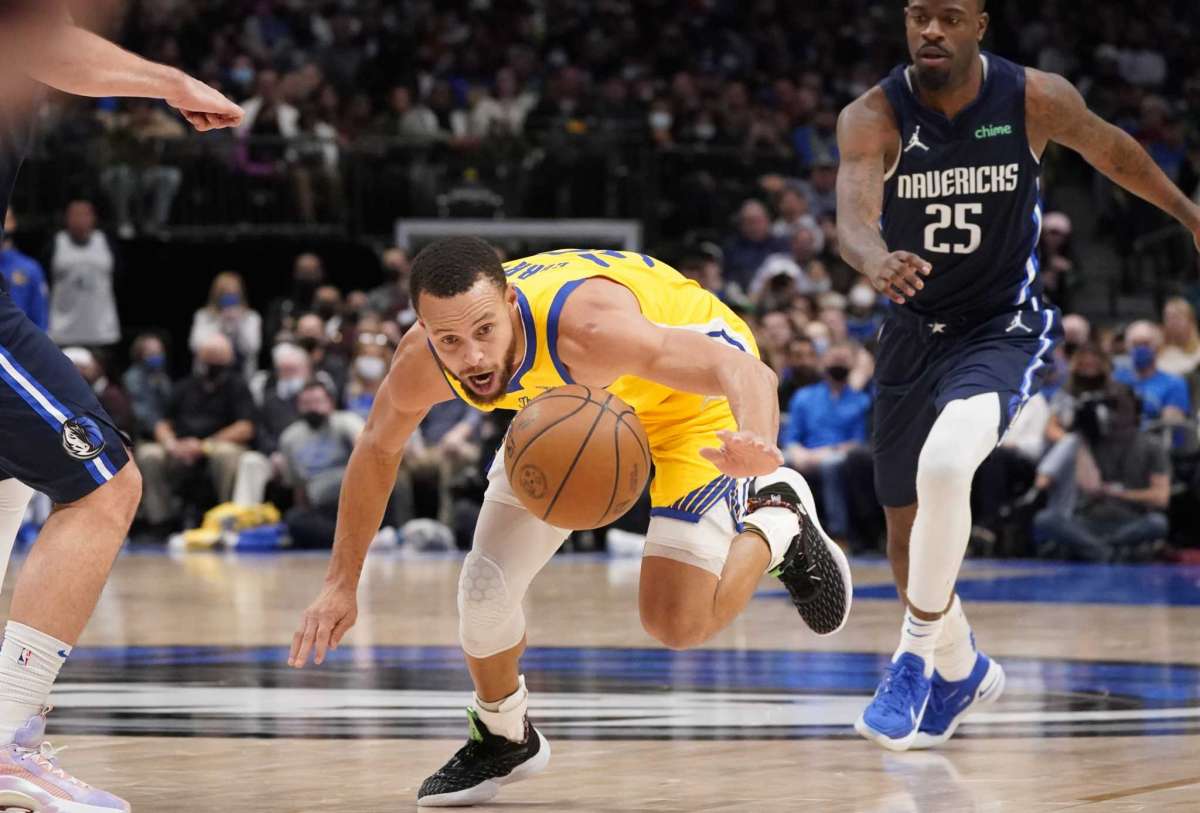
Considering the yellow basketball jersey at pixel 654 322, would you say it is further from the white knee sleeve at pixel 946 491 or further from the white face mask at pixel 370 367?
the white face mask at pixel 370 367

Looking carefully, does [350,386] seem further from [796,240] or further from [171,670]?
[171,670]

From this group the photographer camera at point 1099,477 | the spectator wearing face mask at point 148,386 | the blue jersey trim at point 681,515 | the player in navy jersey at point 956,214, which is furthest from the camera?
the spectator wearing face mask at point 148,386

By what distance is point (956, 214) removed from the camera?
6.16m

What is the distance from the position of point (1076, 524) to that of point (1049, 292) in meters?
2.88

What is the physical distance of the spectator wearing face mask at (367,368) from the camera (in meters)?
14.7

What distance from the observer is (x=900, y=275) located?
555 cm

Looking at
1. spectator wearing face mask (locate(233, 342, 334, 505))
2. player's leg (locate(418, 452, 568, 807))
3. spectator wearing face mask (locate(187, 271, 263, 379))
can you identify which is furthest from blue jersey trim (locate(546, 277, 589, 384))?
spectator wearing face mask (locate(187, 271, 263, 379))

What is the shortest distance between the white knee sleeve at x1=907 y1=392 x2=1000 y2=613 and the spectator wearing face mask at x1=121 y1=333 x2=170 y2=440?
10589 millimetres

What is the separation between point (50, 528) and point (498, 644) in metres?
1.15

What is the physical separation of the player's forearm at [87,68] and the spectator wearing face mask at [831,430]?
949 centimetres

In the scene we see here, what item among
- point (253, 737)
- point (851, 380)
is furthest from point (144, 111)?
point (253, 737)

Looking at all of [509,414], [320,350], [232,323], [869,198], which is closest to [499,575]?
[869,198]

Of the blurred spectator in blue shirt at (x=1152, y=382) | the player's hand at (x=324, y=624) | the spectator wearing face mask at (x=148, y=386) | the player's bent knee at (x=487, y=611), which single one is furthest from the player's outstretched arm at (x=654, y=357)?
the spectator wearing face mask at (x=148, y=386)

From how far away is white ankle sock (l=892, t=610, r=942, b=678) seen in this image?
5.92 meters
